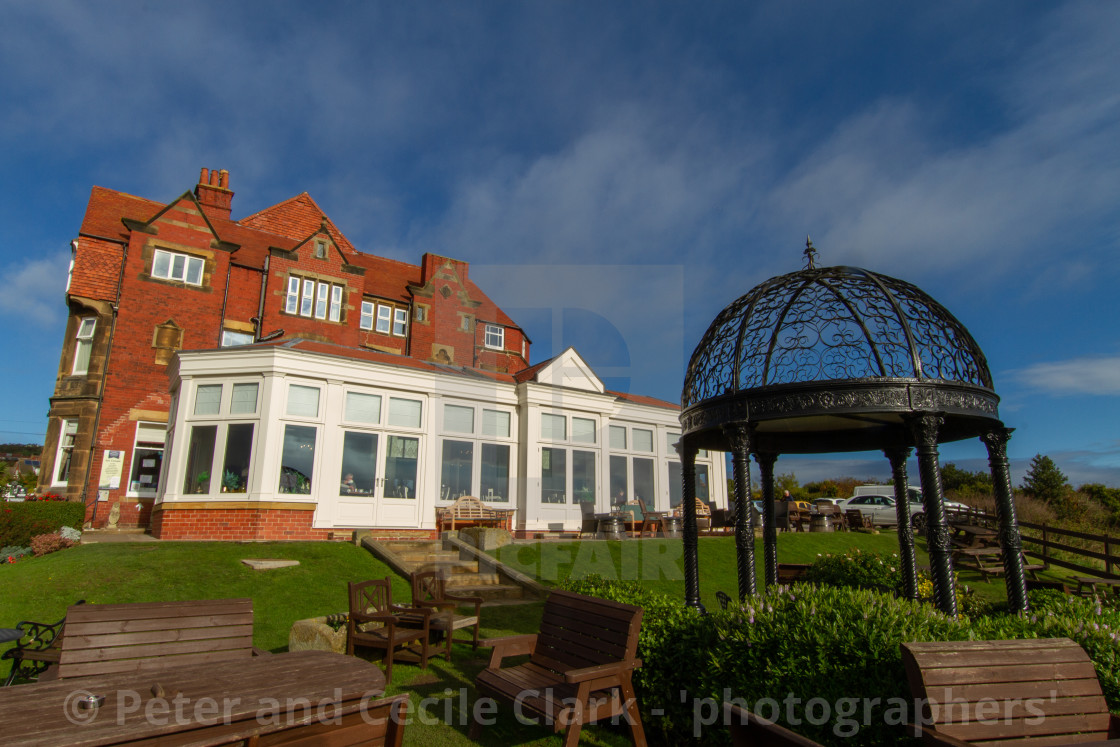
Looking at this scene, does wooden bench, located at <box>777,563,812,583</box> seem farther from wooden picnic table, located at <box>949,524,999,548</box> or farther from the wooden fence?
the wooden fence

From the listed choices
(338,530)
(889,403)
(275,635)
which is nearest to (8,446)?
(338,530)

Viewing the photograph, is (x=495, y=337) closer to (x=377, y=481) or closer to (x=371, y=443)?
(x=371, y=443)

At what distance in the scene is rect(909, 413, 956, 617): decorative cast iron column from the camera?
5.22m

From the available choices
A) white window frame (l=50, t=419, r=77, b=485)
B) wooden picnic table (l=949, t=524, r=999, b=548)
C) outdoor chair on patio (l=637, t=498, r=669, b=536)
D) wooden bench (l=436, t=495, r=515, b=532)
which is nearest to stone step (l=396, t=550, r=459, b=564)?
wooden bench (l=436, t=495, r=515, b=532)

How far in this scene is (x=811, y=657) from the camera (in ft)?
12.8

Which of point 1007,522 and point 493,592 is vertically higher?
point 1007,522

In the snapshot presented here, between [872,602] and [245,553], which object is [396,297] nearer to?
[245,553]

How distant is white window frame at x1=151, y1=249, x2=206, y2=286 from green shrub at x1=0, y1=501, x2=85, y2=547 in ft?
30.8

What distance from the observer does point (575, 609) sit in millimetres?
5246

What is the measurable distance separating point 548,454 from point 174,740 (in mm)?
16941

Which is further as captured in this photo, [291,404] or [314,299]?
[314,299]

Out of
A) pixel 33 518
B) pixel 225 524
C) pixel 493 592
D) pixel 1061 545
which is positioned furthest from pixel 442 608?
pixel 1061 545

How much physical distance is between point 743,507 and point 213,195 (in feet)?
96.4

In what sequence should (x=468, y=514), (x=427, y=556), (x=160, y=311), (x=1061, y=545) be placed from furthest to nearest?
(x=160, y=311), (x=468, y=514), (x=1061, y=545), (x=427, y=556)
